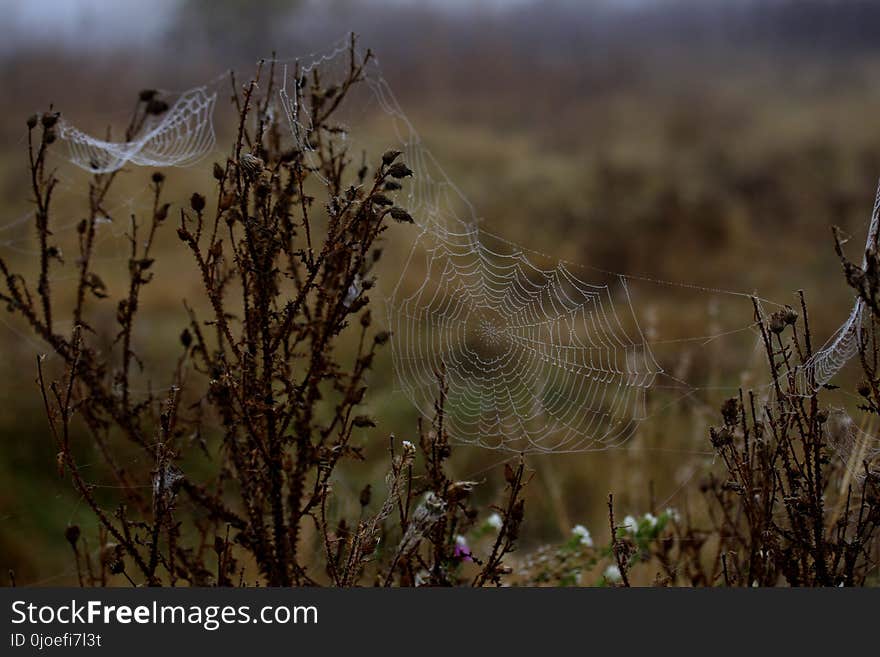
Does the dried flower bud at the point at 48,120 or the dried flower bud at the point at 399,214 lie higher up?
the dried flower bud at the point at 48,120

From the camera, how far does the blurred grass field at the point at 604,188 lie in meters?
5.29

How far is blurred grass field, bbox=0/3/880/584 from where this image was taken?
529cm

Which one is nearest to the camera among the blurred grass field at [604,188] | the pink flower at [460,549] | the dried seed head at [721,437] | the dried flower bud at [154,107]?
the dried seed head at [721,437]

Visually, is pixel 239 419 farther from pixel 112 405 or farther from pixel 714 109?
pixel 714 109

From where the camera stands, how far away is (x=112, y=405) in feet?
7.83

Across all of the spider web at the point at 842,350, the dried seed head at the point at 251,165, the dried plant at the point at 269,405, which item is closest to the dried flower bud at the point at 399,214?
the dried plant at the point at 269,405

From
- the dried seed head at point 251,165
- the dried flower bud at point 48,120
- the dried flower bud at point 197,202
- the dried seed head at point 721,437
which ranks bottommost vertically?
the dried seed head at point 721,437

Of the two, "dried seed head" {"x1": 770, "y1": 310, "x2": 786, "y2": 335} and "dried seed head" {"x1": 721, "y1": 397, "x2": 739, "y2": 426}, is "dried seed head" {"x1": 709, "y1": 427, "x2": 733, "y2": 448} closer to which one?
"dried seed head" {"x1": 721, "y1": 397, "x2": 739, "y2": 426}

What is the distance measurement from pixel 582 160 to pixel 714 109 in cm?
518

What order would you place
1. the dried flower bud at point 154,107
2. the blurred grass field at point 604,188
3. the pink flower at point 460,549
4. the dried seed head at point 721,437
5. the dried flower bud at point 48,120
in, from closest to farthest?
the dried seed head at point 721,437
the dried flower bud at point 48,120
the pink flower at point 460,549
the dried flower bud at point 154,107
the blurred grass field at point 604,188

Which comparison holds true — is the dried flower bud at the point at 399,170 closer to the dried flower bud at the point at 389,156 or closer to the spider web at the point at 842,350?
the dried flower bud at the point at 389,156

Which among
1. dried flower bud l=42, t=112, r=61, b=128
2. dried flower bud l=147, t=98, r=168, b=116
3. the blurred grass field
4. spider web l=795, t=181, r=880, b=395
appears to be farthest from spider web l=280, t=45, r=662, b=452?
dried flower bud l=42, t=112, r=61, b=128

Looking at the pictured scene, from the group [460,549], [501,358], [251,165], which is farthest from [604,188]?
[251,165]

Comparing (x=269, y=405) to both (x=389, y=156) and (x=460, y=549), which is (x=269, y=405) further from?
(x=460, y=549)
